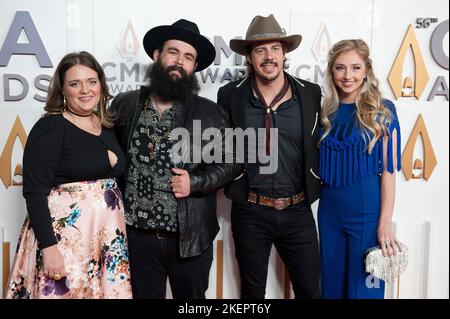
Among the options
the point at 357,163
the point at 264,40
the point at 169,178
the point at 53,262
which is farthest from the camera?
the point at 264,40

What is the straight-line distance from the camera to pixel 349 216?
2.26 meters

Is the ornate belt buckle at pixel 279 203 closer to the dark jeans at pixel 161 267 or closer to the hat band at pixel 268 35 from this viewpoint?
the dark jeans at pixel 161 267

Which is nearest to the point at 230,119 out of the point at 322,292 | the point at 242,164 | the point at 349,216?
the point at 242,164

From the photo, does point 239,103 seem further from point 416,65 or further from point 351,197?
point 416,65

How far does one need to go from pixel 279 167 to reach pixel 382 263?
0.76m

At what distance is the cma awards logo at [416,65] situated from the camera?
2.79 m

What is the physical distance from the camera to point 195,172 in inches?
85.6

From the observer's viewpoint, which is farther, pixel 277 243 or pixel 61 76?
pixel 277 243

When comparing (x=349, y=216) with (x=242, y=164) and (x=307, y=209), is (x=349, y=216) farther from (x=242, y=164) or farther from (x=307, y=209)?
(x=242, y=164)


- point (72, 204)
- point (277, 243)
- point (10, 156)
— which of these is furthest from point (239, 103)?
point (10, 156)

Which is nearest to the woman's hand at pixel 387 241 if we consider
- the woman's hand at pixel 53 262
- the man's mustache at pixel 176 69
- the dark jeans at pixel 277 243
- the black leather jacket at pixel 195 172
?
the dark jeans at pixel 277 243

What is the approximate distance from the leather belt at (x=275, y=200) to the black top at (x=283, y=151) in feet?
0.09

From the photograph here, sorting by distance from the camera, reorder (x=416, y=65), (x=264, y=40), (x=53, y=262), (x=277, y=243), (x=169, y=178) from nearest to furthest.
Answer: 1. (x=53, y=262)
2. (x=169, y=178)
3. (x=264, y=40)
4. (x=277, y=243)
5. (x=416, y=65)
